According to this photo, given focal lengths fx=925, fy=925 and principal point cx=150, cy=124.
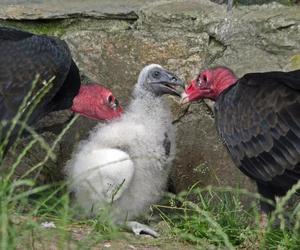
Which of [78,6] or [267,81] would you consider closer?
[267,81]

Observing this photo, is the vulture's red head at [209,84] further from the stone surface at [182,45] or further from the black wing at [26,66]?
the black wing at [26,66]

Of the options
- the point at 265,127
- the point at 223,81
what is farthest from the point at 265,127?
the point at 223,81

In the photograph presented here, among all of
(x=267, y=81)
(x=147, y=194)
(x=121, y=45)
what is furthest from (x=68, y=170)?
(x=267, y=81)

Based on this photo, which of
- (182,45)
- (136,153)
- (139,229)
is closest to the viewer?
(139,229)

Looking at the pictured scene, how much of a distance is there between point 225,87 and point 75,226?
3.97 feet

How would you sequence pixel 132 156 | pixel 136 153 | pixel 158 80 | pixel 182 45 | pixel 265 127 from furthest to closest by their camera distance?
pixel 182 45 < pixel 158 80 < pixel 136 153 < pixel 132 156 < pixel 265 127

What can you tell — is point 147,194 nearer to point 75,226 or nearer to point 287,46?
point 75,226

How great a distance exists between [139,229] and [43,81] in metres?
0.95

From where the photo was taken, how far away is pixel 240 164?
15.6 ft

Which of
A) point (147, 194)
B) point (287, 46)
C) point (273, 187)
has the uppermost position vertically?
point (287, 46)

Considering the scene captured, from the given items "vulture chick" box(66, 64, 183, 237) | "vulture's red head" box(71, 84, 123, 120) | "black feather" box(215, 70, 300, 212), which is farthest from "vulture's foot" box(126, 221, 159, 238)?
"vulture's red head" box(71, 84, 123, 120)

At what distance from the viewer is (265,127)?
4578mm

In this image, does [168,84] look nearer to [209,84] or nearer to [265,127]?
[209,84]

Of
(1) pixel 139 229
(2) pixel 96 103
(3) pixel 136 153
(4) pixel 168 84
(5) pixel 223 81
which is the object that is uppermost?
(5) pixel 223 81
